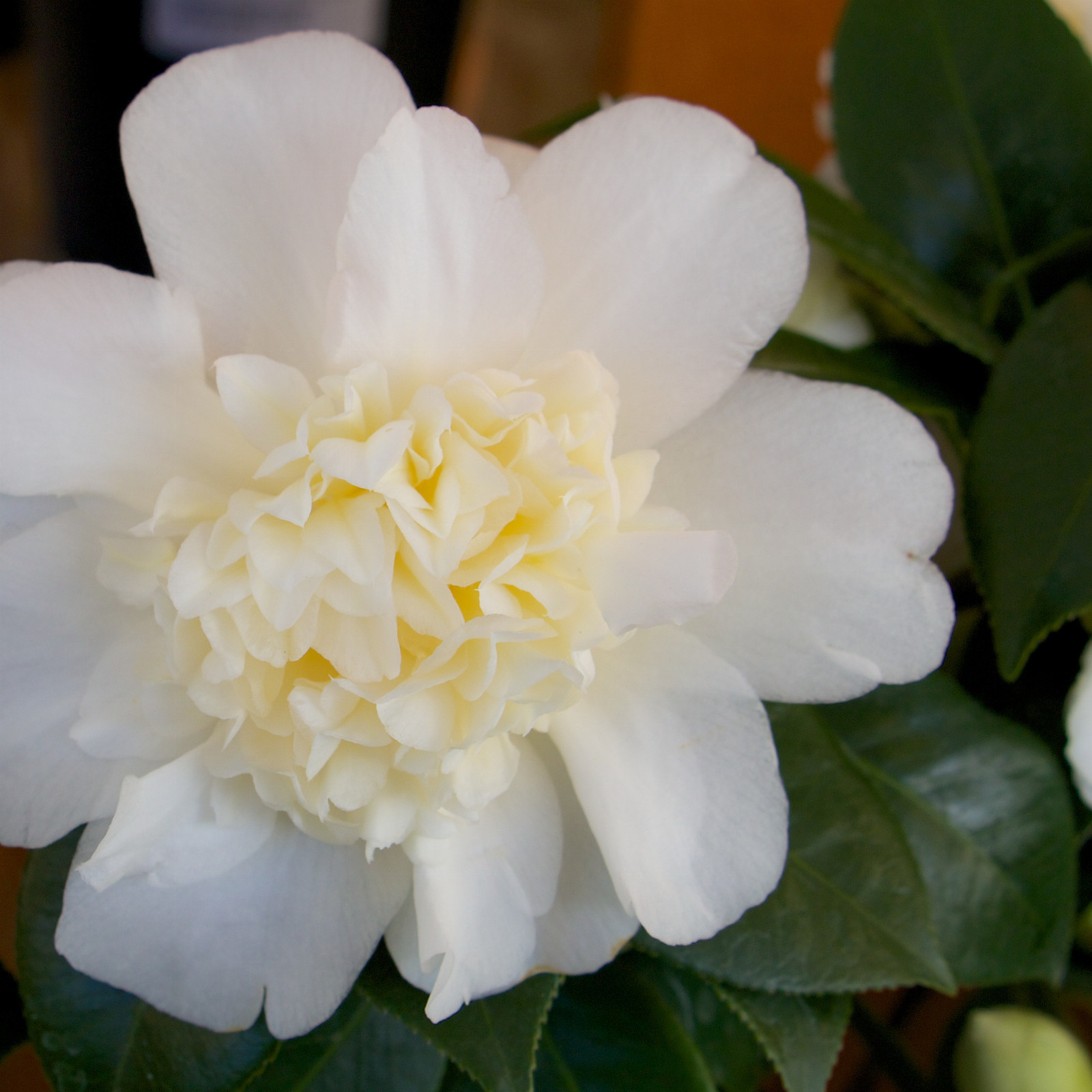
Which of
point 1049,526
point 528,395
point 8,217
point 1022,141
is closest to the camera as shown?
point 528,395

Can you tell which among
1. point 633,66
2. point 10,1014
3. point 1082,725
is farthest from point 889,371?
point 633,66

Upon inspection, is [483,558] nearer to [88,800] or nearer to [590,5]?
[88,800]

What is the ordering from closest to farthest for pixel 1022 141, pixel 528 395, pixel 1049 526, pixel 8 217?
pixel 528 395 → pixel 1049 526 → pixel 1022 141 → pixel 8 217

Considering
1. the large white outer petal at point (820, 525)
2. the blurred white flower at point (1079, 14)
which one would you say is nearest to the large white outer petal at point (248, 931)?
the large white outer petal at point (820, 525)

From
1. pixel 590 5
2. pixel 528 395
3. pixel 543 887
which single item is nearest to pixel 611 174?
pixel 528 395

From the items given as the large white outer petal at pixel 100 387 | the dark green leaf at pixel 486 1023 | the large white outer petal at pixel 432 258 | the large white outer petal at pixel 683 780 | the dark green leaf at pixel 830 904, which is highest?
the large white outer petal at pixel 432 258

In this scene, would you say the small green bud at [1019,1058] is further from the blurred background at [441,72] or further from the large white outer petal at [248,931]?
the large white outer petal at [248,931]

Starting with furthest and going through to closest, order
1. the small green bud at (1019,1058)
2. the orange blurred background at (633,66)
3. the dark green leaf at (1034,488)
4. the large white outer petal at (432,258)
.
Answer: the orange blurred background at (633,66), the small green bud at (1019,1058), the dark green leaf at (1034,488), the large white outer petal at (432,258)
